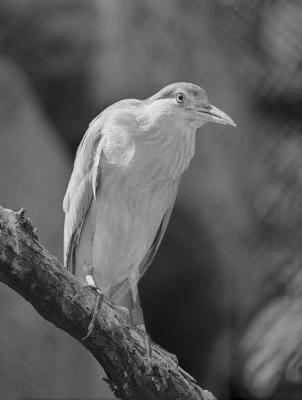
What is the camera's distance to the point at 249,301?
366 cm

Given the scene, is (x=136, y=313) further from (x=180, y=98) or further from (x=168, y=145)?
(x=180, y=98)

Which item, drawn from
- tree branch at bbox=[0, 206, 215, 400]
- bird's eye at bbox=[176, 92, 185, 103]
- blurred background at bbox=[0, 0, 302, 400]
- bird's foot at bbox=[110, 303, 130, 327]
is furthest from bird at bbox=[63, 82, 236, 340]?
blurred background at bbox=[0, 0, 302, 400]

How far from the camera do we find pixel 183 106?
2402mm

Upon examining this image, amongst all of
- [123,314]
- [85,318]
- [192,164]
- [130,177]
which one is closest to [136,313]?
[123,314]

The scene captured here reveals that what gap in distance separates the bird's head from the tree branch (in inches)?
30.9

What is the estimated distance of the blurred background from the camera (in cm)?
344

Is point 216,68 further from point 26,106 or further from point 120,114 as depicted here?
point 120,114

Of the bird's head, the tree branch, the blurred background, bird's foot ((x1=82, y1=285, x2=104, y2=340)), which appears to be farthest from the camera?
the blurred background

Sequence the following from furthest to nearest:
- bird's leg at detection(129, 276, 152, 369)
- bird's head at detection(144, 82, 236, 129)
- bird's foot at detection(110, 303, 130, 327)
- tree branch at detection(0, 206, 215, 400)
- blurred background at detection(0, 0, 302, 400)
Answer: blurred background at detection(0, 0, 302, 400), bird's head at detection(144, 82, 236, 129), bird's leg at detection(129, 276, 152, 369), bird's foot at detection(110, 303, 130, 327), tree branch at detection(0, 206, 215, 400)

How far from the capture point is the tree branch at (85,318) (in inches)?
62.7

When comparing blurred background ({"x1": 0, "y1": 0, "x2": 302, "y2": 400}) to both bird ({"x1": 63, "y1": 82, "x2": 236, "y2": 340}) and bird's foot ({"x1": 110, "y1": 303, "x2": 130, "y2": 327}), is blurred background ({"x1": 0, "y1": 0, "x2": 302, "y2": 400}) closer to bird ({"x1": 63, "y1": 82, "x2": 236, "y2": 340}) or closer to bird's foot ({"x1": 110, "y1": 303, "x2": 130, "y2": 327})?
bird ({"x1": 63, "y1": 82, "x2": 236, "y2": 340})

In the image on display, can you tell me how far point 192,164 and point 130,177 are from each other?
1352 mm

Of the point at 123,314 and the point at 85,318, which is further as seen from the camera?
the point at 123,314

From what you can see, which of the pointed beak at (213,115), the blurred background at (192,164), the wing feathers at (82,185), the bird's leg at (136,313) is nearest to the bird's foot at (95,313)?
the bird's leg at (136,313)
